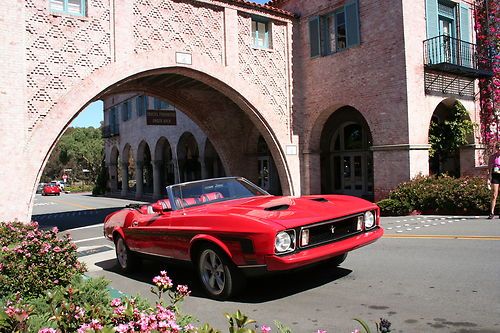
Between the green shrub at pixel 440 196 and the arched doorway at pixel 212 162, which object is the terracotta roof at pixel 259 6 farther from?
the arched doorway at pixel 212 162

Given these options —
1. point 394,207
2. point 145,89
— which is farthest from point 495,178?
point 145,89

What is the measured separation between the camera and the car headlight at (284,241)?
432 cm

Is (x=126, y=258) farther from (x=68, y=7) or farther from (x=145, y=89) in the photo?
(x=145, y=89)

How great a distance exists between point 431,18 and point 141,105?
20397 mm

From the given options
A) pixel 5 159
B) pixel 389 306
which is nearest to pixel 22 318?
pixel 389 306

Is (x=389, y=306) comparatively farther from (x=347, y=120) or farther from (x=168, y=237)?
(x=347, y=120)

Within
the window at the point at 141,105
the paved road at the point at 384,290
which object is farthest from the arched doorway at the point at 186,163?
the paved road at the point at 384,290

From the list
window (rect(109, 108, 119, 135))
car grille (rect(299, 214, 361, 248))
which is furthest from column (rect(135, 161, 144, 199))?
car grille (rect(299, 214, 361, 248))

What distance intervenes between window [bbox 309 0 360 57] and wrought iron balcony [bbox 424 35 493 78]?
8.11 feet

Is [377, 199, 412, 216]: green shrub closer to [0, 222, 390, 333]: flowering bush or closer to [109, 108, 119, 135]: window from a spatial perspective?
[0, 222, 390, 333]: flowering bush

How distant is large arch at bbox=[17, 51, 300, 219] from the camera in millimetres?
11477

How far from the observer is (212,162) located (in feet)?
79.7

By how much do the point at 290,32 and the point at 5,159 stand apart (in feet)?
36.6

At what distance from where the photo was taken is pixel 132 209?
23.2 feet
